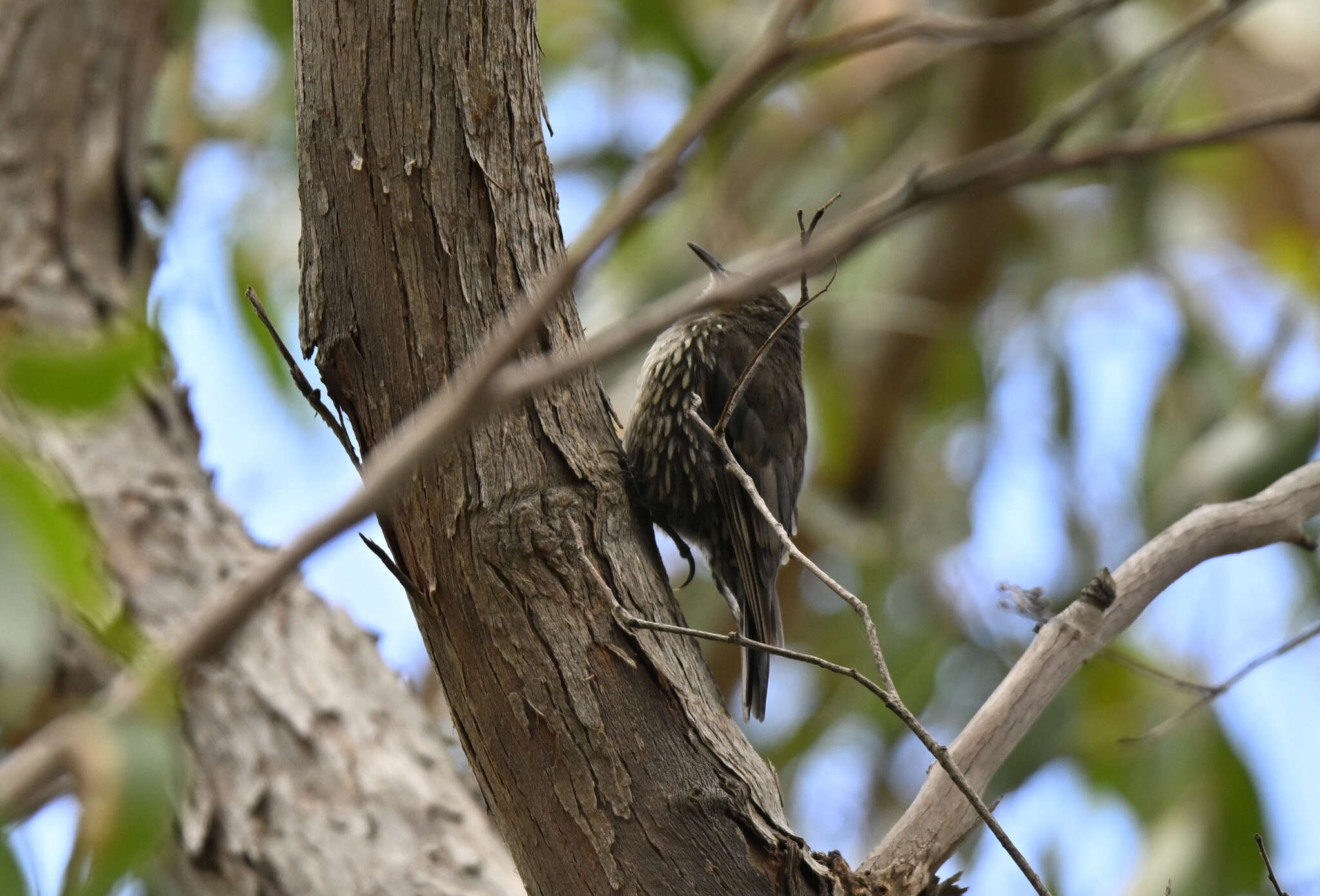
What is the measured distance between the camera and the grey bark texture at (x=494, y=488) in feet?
4.87

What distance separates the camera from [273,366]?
3262 mm

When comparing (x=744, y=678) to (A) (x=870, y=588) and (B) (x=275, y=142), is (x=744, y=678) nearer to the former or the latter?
(A) (x=870, y=588)

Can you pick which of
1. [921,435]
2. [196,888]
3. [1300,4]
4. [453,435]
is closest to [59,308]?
[196,888]

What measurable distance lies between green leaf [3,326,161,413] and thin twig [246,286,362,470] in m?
0.73

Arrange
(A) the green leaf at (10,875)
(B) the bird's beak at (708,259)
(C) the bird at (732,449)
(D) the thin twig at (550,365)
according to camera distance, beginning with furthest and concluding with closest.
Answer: (B) the bird's beak at (708,259) → (C) the bird at (732,449) → (A) the green leaf at (10,875) → (D) the thin twig at (550,365)

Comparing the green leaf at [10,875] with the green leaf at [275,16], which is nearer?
the green leaf at [10,875]

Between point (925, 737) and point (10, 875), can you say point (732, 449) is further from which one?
point (10, 875)

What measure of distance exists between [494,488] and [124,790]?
2.84ft

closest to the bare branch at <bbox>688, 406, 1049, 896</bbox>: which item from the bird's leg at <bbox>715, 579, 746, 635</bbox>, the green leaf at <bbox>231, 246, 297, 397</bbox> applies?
the bird's leg at <bbox>715, 579, 746, 635</bbox>

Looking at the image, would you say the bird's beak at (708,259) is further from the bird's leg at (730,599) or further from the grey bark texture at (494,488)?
the grey bark texture at (494,488)

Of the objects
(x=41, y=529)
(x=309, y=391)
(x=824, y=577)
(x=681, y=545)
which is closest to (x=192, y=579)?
(x=681, y=545)

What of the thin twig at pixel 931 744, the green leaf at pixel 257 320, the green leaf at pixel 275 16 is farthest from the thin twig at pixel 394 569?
the green leaf at pixel 275 16

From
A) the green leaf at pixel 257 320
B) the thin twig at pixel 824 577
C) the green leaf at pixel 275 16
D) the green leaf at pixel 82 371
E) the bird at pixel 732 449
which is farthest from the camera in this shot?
the green leaf at pixel 275 16

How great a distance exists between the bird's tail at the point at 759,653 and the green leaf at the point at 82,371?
1.60 m
